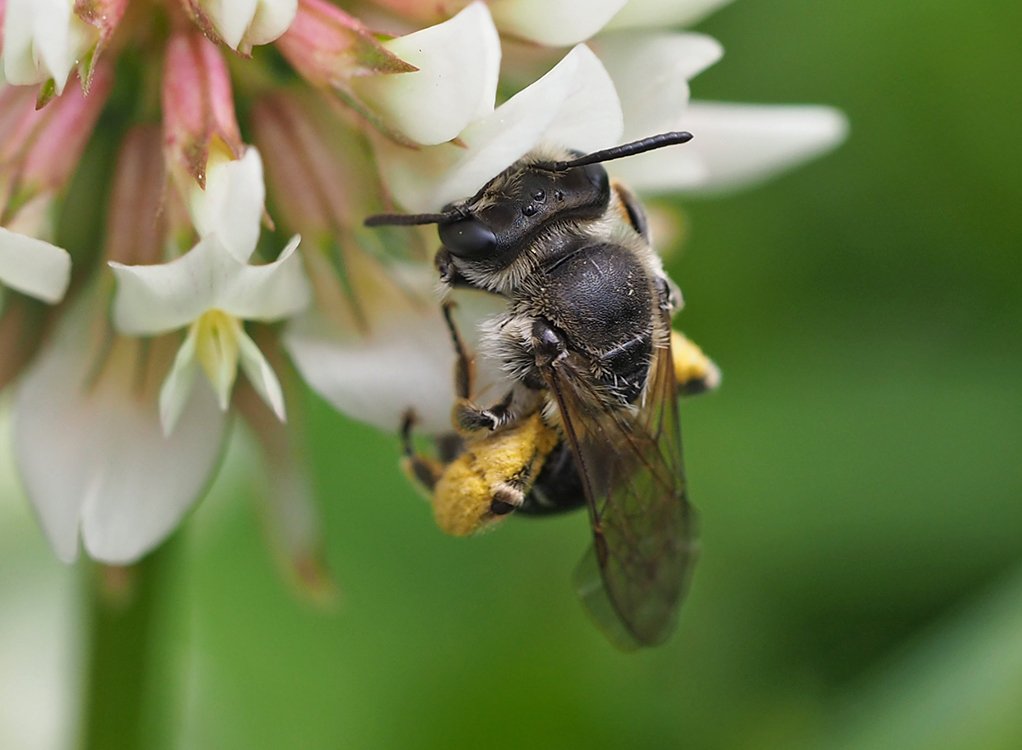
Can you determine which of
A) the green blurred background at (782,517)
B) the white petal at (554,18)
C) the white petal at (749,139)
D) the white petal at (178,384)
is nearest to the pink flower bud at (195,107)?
the white petal at (178,384)

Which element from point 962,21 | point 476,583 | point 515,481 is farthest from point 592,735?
point 962,21

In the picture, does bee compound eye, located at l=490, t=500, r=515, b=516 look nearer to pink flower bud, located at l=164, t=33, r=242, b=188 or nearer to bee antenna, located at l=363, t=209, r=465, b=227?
bee antenna, located at l=363, t=209, r=465, b=227

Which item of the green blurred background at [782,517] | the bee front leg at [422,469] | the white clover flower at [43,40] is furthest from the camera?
the green blurred background at [782,517]

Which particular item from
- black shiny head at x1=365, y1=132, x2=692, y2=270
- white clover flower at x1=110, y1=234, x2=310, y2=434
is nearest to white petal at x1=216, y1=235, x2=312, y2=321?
white clover flower at x1=110, y1=234, x2=310, y2=434

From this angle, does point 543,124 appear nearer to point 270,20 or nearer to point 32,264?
point 270,20

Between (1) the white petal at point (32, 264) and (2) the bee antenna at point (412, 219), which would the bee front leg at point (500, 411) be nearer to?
(2) the bee antenna at point (412, 219)

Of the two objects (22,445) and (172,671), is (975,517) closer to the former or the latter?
(172,671)
